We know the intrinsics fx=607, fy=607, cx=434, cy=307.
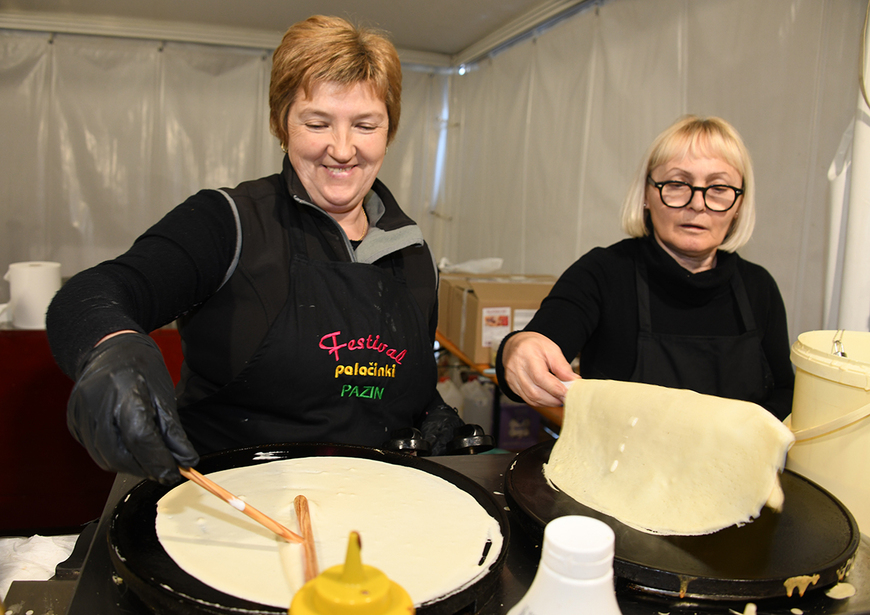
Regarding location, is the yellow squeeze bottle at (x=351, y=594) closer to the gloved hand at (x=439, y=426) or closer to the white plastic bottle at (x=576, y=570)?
the white plastic bottle at (x=576, y=570)

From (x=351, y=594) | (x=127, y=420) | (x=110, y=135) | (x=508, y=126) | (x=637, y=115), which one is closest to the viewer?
(x=351, y=594)

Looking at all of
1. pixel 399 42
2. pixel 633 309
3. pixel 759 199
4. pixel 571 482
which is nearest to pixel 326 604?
pixel 571 482

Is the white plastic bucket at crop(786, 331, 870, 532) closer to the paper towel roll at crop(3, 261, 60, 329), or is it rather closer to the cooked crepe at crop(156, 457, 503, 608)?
the cooked crepe at crop(156, 457, 503, 608)

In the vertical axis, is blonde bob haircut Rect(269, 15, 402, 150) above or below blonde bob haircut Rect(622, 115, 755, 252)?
above

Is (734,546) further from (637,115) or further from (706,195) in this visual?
(637,115)

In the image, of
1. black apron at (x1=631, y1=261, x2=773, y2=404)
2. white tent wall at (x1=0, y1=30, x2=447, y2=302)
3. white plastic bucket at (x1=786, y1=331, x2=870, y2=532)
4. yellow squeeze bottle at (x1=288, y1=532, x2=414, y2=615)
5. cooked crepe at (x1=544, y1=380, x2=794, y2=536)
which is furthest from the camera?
white tent wall at (x1=0, y1=30, x2=447, y2=302)

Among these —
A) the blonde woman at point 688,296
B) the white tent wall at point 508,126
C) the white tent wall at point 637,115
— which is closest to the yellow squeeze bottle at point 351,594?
the blonde woman at point 688,296

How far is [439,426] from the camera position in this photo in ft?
4.99

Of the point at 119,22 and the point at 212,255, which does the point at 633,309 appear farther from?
the point at 119,22

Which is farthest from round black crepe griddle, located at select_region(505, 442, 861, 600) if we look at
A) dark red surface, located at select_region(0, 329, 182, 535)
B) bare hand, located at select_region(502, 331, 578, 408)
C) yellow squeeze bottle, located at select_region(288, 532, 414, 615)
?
dark red surface, located at select_region(0, 329, 182, 535)

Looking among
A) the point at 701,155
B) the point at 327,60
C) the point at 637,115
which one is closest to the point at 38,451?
the point at 327,60

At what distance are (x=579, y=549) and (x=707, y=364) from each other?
1456 millimetres

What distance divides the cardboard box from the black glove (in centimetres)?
253

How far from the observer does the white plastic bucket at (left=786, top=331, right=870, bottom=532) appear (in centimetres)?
101
